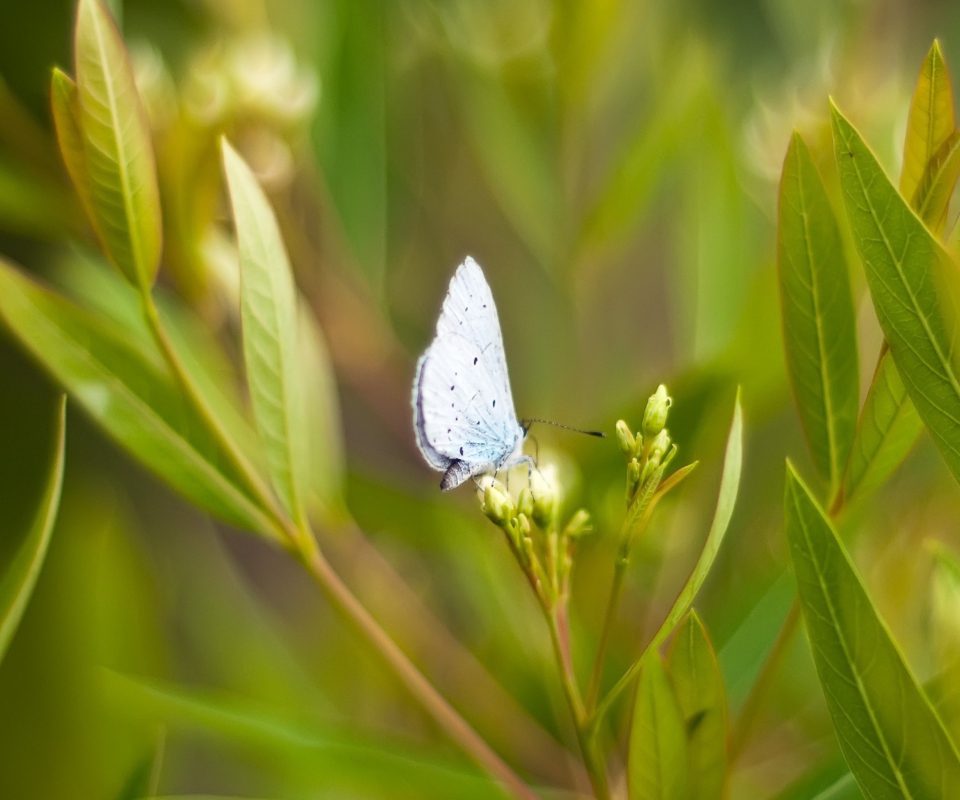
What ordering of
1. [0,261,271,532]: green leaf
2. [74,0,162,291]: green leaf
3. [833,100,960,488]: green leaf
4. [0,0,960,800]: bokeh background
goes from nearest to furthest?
[833,100,960,488]: green leaf
[74,0,162,291]: green leaf
[0,261,271,532]: green leaf
[0,0,960,800]: bokeh background

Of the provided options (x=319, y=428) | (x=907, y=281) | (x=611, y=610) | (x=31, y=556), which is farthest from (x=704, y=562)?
(x=319, y=428)

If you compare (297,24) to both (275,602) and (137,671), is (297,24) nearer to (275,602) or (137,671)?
(137,671)

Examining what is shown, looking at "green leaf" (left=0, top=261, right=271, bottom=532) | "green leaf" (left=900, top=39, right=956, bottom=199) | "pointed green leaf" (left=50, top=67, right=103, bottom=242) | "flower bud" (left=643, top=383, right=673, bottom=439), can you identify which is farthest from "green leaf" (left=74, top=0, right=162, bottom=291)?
"green leaf" (left=900, top=39, right=956, bottom=199)

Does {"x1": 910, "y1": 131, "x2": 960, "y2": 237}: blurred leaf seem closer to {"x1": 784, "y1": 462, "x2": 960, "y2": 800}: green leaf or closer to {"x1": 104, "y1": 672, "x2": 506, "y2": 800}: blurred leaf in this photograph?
{"x1": 784, "y1": 462, "x2": 960, "y2": 800}: green leaf

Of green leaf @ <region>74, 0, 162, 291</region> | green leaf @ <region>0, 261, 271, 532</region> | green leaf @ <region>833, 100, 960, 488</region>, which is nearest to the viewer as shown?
green leaf @ <region>833, 100, 960, 488</region>

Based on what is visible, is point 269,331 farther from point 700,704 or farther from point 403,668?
point 700,704

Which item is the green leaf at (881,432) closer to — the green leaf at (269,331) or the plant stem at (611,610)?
the plant stem at (611,610)

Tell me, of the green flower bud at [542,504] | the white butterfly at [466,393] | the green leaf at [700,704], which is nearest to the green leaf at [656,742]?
the green leaf at [700,704]
